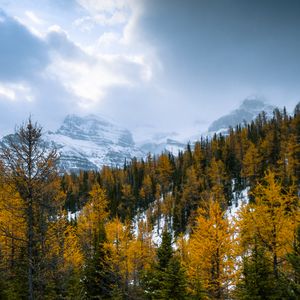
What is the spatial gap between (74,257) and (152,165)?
85284 millimetres

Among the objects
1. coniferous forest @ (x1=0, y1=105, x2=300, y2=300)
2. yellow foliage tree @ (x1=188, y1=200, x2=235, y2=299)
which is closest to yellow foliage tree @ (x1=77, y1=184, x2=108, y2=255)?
coniferous forest @ (x1=0, y1=105, x2=300, y2=300)

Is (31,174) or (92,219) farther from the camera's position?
(92,219)

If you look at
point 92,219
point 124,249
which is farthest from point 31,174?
point 92,219

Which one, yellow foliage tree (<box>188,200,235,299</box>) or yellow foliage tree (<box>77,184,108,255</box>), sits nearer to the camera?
yellow foliage tree (<box>188,200,235,299</box>)

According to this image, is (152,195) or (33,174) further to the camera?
(152,195)

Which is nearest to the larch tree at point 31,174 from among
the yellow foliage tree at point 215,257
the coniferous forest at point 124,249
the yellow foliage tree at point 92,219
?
the coniferous forest at point 124,249

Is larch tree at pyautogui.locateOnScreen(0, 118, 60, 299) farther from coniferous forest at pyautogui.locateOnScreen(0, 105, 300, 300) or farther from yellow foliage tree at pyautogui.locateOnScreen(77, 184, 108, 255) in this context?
yellow foliage tree at pyautogui.locateOnScreen(77, 184, 108, 255)

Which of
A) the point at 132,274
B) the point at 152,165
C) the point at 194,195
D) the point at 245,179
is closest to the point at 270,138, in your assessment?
the point at 245,179

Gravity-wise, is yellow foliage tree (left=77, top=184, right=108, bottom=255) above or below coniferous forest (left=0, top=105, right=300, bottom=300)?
above

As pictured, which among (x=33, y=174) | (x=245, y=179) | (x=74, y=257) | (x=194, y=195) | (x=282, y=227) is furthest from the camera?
(x=245, y=179)

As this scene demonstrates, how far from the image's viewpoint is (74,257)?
94.7 feet

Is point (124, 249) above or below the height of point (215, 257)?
above

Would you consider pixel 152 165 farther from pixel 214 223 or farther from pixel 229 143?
pixel 214 223

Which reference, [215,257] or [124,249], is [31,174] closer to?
[215,257]
